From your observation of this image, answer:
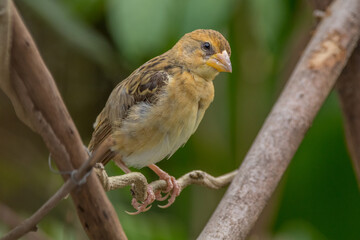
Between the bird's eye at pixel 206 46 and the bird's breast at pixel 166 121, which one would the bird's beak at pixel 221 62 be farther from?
the bird's breast at pixel 166 121

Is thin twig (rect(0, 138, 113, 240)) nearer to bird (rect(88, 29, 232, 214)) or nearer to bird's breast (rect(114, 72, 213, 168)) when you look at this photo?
bird (rect(88, 29, 232, 214))

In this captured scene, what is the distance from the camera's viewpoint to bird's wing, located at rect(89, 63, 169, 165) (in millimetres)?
900

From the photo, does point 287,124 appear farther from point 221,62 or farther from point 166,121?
point 221,62

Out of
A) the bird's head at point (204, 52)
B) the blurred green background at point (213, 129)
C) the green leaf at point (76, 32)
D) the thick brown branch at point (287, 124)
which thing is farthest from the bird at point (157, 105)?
the green leaf at point (76, 32)

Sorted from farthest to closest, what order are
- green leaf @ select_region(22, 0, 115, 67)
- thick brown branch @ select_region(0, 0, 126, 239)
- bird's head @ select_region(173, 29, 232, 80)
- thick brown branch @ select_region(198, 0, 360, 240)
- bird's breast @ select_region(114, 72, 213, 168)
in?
green leaf @ select_region(22, 0, 115, 67)
thick brown branch @ select_region(198, 0, 360, 240)
bird's breast @ select_region(114, 72, 213, 168)
bird's head @ select_region(173, 29, 232, 80)
thick brown branch @ select_region(0, 0, 126, 239)

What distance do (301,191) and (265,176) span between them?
1230 mm

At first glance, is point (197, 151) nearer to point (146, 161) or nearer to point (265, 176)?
point (265, 176)

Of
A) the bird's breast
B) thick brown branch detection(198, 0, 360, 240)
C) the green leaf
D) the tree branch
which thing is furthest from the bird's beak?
the green leaf

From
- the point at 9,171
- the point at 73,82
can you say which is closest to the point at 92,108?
the point at 73,82

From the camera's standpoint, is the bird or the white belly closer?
the bird

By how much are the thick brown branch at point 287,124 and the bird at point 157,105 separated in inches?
12.2

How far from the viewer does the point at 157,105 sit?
3.37ft

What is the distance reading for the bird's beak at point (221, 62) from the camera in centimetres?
83

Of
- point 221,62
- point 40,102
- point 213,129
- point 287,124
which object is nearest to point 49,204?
point 40,102
